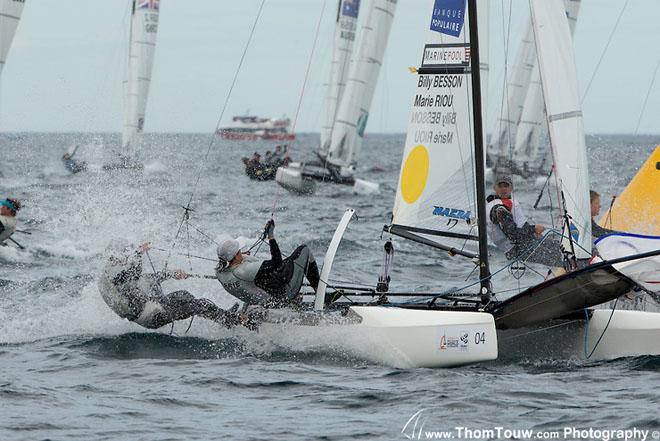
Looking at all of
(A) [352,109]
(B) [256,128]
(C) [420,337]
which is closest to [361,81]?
(A) [352,109]

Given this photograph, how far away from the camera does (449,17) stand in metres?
8.30

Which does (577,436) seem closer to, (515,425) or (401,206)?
(515,425)

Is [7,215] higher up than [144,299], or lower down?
higher up

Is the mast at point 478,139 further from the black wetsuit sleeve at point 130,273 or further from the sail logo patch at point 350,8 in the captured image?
the sail logo patch at point 350,8

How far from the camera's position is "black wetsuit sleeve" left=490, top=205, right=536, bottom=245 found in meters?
8.80

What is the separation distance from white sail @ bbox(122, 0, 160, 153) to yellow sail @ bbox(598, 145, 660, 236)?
2298 cm

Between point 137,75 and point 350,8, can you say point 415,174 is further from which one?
point 137,75

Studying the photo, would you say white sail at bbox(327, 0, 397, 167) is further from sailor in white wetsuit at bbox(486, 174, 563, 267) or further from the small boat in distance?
the small boat in distance

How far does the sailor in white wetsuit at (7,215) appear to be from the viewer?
35.2 ft

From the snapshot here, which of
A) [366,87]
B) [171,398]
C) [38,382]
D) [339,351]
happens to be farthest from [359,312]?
[366,87]

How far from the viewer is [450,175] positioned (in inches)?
327

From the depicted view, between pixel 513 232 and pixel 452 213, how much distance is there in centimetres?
73

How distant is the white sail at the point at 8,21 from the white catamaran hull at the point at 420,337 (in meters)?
Result: 7.93

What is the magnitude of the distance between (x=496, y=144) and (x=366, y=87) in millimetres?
11204
